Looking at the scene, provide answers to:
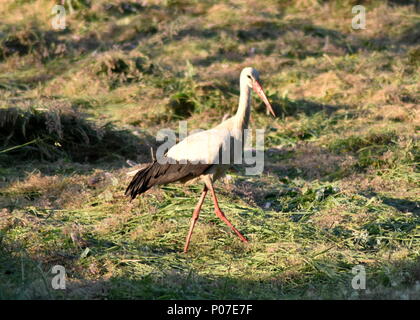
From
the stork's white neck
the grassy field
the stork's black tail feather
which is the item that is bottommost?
the grassy field

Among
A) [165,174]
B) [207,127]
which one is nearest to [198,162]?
[165,174]

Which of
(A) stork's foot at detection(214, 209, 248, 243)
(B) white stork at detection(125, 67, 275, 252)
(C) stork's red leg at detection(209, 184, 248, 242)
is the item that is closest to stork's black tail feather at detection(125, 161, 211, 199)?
(B) white stork at detection(125, 67, 275, 252)

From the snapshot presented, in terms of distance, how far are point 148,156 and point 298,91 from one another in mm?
3433

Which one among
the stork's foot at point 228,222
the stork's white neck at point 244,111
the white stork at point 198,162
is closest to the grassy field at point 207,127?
the stork's foot at point 228,222

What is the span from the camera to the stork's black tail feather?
18.5 ft

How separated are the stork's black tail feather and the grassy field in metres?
0.44

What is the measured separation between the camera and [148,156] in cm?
839

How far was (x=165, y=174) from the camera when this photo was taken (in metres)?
5.70

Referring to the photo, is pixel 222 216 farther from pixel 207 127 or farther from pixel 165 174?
pixel 207 127

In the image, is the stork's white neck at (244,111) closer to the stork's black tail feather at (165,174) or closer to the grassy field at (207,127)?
the stork's black tail feather at (165,174)

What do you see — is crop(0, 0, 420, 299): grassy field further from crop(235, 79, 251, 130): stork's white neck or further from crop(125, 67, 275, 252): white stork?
crop(235, 79, 251, 130): stork's white neck

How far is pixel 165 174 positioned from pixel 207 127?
3.69 m

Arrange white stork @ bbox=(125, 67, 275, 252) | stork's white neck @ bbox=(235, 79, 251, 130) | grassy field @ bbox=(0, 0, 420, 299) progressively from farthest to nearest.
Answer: stork's white neck @ bbox=(235, 79, 251, 130), white stork @ bbox=(125, 67, 275, 252), grassy field @ bbox=(0, 0, 420, 299)
